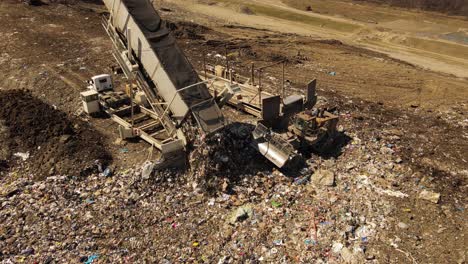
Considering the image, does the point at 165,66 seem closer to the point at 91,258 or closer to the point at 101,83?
the point at 101,83

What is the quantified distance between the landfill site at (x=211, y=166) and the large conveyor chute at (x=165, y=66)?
4cm

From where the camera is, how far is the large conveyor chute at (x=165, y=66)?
9984mm

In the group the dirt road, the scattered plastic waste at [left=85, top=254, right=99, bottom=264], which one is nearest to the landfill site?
the scattered plastic waste at [left=85, top=254, right=99, bottom=264]

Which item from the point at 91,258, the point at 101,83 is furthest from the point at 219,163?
the point at 101,83

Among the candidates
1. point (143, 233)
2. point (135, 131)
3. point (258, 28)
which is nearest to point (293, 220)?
point (143, 233)

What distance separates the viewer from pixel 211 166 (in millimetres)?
9766

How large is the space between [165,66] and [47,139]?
4.42 metres

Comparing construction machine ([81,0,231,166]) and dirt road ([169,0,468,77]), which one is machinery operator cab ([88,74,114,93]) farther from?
dirt road ([169,0,468,77])

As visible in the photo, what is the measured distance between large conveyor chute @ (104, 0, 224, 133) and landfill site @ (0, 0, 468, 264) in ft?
0.13

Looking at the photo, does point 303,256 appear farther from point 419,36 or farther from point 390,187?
point 419,36

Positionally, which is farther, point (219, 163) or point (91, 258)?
point (219, 163)

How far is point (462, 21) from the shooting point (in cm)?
3297

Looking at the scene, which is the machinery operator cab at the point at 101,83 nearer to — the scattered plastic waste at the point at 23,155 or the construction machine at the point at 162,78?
the construction machine at the point at 162,78

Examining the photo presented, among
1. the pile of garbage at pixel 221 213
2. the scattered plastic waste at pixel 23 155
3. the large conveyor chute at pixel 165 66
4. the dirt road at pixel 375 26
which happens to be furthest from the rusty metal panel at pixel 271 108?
the dirt road at pixel 375 26
